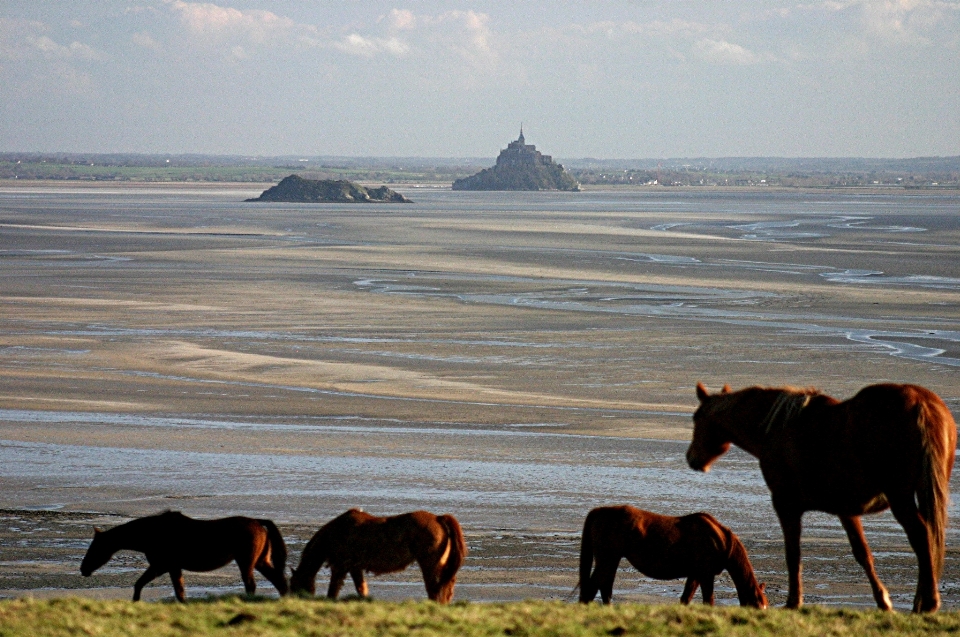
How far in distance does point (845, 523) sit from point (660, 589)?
3502 millimetres

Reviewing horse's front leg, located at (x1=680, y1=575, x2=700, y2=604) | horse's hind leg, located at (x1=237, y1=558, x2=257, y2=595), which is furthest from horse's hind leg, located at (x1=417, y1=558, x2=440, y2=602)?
horse's front leg, located at (x1=680, y1=575, x2=700, y2=604)

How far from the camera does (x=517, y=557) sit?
529 inches

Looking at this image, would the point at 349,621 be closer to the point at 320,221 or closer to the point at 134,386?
the point at 134,386

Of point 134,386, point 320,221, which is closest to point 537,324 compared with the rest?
point 134,386

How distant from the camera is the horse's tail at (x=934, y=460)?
856 centimetres

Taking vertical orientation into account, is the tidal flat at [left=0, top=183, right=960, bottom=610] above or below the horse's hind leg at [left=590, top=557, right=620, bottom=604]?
below

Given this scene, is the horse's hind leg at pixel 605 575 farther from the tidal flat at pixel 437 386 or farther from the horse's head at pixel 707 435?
the tidal flat at pixel 437 386

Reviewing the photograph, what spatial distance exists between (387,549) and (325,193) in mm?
163114

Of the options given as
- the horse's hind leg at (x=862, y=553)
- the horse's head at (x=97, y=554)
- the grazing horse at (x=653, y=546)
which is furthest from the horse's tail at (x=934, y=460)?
the horse's head at (x=97, y=554)

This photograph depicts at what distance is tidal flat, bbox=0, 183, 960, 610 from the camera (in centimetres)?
1425

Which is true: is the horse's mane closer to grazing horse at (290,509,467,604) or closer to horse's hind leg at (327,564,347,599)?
grazing horse at (290,509,467,604)

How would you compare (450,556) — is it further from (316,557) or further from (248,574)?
(248,574)

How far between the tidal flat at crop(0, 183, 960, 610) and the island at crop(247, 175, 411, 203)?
107 m

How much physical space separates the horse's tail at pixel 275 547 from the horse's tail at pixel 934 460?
4994mm
